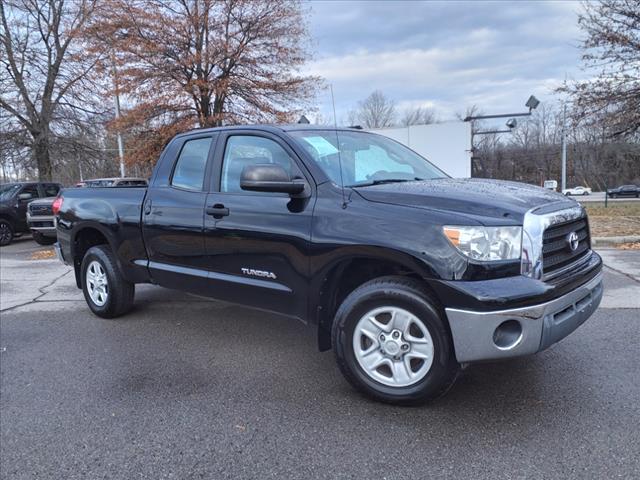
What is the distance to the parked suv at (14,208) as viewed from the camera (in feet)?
45.0

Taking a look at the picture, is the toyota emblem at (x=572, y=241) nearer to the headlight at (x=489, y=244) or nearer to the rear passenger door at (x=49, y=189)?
the headlight at (x=489, y=244)

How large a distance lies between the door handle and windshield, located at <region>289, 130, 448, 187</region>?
2.67ft

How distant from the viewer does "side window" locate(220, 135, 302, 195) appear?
145 inches

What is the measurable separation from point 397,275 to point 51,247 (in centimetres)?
1255

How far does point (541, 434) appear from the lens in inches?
105

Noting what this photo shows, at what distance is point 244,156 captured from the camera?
12.8ft

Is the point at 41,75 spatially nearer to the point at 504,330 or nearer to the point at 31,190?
the point at 31,190

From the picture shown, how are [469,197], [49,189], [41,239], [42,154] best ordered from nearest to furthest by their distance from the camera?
[469,197]
[41,239]
[49,189]
[42,154]

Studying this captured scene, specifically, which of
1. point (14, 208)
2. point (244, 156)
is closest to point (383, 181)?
point (244, 156)

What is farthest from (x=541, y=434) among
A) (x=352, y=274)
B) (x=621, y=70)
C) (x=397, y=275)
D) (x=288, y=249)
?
(x=621, y=70)

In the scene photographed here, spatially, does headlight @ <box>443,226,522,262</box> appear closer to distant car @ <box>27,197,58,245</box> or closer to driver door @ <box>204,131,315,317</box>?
driver door @ <box>204,131,315,317</box>

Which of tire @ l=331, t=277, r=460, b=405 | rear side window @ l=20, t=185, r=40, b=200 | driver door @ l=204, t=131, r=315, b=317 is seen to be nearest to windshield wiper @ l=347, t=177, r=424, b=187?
driver door @ l=204, t=131, r=315, b=317

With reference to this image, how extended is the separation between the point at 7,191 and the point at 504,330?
1570 cm

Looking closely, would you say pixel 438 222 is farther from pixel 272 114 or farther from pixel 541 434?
pixel 272 114
